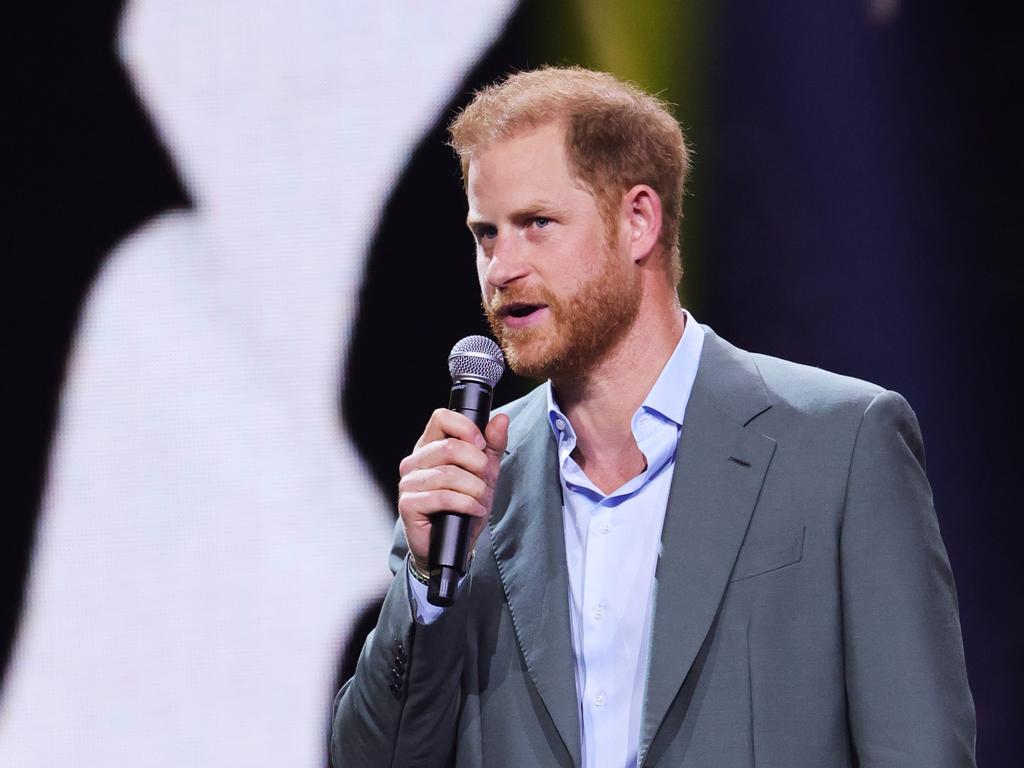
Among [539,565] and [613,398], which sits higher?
[613,398]

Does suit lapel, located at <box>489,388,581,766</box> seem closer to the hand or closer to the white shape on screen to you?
the hand

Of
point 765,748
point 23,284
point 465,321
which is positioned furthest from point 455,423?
point 23,284

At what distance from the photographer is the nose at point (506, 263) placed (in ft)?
5.38

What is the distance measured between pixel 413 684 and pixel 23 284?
1.45 metres

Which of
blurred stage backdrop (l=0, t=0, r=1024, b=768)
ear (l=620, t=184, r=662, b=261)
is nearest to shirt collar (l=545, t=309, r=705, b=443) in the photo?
ear (l=620, t=184, r=662, b=261)

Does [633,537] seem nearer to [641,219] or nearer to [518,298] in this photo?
[518,298]

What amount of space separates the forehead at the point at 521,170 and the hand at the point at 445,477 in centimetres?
42

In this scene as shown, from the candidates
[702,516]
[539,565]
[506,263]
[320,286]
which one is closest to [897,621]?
[702,516]

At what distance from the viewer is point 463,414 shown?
1.44 metres

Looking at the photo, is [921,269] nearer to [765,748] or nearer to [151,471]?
[765,748]

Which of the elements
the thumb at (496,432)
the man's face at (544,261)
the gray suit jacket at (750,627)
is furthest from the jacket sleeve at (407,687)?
the man's face at (544,261)

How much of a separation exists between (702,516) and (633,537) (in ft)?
0.40

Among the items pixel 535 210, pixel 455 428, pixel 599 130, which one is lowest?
pixel 455 428

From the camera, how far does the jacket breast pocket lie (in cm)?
150
